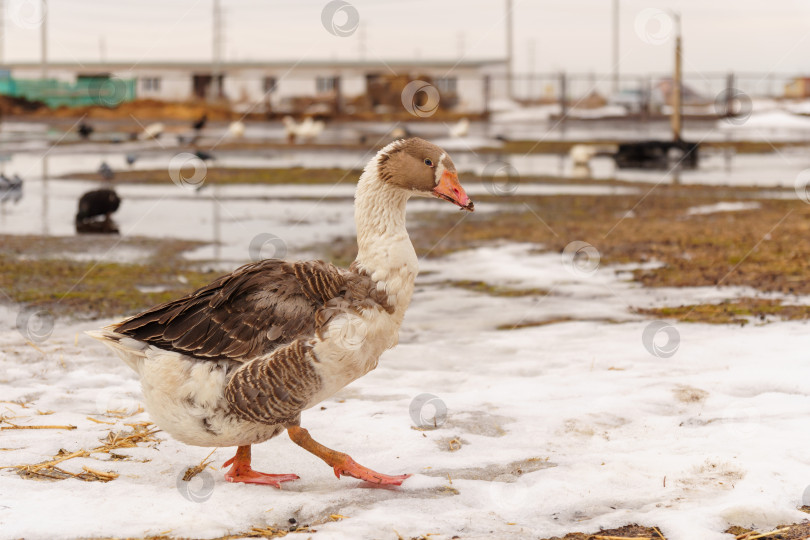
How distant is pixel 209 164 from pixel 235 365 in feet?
68.1

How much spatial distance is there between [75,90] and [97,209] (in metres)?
66.8

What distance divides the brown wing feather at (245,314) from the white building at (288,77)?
62292 millimetres

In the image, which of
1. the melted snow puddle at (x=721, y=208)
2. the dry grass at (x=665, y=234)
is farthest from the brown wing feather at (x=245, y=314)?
the melted snow puddle at (x=721, y=208)

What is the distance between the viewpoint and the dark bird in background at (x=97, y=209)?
14.2m

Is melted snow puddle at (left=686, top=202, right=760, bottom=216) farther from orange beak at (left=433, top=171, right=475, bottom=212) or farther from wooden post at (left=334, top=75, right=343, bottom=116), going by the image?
wooden post at (left=334, top=75, right=343, bottom=116)

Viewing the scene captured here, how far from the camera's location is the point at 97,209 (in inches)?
577

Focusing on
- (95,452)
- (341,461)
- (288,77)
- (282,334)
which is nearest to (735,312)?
(341,461)

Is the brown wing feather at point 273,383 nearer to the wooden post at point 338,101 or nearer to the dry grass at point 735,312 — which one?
the dry grass at point 735,312

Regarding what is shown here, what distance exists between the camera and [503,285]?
10.2 metres

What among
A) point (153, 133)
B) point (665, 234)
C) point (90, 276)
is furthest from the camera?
point (153, 133)

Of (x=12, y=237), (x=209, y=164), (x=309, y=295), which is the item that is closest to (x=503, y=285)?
(x=309, y=295)

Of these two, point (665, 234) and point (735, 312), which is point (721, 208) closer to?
point (665, 234)

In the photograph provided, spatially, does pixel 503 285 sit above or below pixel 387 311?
below

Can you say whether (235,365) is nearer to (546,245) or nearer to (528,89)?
(546,245)
